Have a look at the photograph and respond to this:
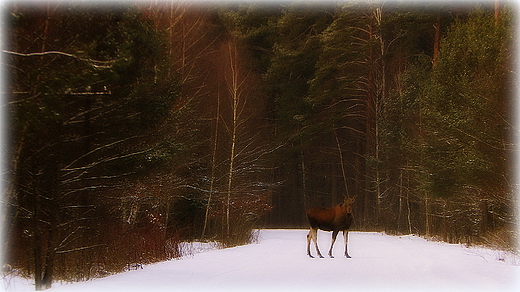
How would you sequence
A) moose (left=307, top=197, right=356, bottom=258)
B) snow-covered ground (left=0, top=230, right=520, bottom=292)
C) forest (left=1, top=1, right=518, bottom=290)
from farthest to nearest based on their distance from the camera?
moose (left=307, top=197, right=356, bottom=258) < snow-covered ground (left=0, top=230, right=520, bottom=292) < forest (left=1, top=1, right=518, bottom=290)

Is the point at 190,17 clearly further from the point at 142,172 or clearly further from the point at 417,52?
the point at 417,52

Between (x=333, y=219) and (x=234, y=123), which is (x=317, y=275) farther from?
(x=234, y=123)

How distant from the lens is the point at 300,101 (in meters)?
45.3

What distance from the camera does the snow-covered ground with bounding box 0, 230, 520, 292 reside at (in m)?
11.1

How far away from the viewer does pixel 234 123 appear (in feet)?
88.0

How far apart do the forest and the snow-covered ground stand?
112cm

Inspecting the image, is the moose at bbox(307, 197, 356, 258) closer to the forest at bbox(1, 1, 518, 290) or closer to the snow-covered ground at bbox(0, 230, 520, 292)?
the snow-covered ground at bbox(0, 230, 520, 292)

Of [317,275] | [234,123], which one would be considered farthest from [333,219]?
[234,123]

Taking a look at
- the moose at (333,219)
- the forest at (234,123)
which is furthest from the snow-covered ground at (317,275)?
the forest at (234,123)

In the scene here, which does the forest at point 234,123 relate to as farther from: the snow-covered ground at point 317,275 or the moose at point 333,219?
the moose at point 333,219

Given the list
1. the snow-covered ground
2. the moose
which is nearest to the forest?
the snow-covered ground

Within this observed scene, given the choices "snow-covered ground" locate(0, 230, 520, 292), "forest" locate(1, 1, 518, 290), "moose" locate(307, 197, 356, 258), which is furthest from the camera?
"moose" locate(307, 197, 356, 258)

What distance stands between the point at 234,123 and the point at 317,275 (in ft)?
47.5

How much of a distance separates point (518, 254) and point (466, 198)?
27.6 ft
